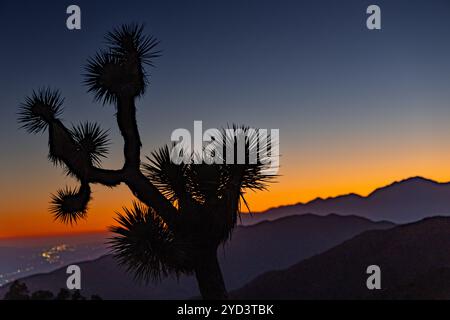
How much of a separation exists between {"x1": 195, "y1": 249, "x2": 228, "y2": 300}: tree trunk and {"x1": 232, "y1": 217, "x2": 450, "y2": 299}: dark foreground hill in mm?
4841

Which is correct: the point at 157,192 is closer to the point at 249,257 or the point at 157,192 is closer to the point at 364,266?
the point at 364,266

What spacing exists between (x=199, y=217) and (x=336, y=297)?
652 cm

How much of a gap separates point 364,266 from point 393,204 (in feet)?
29.5

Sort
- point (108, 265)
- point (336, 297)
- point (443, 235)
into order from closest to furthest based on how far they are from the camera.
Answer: point (336, 297)
point (443, 235)
point (108, 265)

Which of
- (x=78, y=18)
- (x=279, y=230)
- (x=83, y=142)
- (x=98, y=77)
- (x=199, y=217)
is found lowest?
(x=279, y=230)

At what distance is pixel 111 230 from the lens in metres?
6.87

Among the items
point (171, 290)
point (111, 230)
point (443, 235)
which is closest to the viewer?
point (111, 230)

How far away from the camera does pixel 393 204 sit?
69.9 feet

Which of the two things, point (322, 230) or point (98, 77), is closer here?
point (98, 77)

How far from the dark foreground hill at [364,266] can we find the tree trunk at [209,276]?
15.9 feet

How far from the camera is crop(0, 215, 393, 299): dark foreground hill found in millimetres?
17606

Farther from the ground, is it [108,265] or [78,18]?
[78,18]
